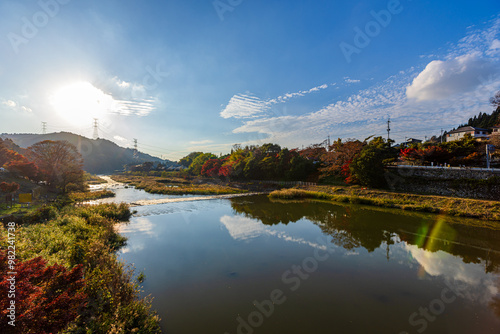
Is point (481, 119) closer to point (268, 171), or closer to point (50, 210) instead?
point (268, 171)

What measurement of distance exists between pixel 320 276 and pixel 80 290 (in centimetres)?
833

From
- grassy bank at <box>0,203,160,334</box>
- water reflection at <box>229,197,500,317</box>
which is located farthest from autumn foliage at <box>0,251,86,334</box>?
water reflection at <box>229,197,500,317</box>

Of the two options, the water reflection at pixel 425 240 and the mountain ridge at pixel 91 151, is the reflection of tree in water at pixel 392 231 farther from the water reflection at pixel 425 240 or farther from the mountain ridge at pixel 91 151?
the mountain ridge at pixel 91 151

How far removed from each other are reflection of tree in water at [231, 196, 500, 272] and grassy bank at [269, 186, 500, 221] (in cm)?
245

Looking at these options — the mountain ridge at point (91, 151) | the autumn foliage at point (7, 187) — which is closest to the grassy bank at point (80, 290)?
the autumn foliage at point (7, 187)

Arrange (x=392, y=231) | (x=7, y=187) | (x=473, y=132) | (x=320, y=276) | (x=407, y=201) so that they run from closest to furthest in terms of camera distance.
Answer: (x=320, y=276)
(x=392, y=231)
(x=7, y=187)
(x=407, y=201)
(x=473, y=132)

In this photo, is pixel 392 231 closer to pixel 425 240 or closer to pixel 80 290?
pixel 425 240

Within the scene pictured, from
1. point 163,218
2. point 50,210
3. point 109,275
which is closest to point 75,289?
point 109,275

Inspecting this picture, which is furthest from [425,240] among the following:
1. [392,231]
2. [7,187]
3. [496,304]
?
[7,187]

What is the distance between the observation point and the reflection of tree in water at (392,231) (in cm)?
1127

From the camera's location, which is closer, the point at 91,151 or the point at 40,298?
the point at 40,298

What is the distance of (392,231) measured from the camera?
1434 centimetres

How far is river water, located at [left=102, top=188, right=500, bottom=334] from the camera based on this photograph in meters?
5.90

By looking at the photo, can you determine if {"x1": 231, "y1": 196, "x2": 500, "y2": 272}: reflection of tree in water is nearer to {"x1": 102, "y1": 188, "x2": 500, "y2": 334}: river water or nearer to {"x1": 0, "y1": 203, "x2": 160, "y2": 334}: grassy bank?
{"x1": 102, "y1": 188, "x2": 500, "y2": 334}: river water
